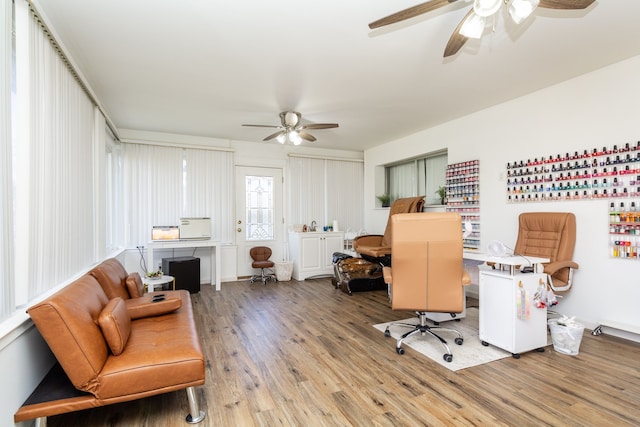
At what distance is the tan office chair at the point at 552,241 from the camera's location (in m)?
3.09

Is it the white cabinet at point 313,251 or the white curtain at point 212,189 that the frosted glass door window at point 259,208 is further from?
→ the white cabinet at point 313,251

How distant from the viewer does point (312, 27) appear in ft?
8.00

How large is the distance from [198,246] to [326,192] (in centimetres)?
281

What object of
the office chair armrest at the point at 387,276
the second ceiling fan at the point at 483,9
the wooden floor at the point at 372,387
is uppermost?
the second ceiling fan at the point at 483,9

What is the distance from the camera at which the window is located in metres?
5.32

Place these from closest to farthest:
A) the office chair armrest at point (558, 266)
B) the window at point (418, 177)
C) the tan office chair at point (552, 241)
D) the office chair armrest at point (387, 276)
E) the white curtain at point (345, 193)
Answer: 1. the office chair armrest at point (387, 276)
2. the office chair armrest at point (558, 266)
3. the tan office chair at point (552, 241)
4. the window at point (418, 177)
5. the white curtain at point (345, 193)

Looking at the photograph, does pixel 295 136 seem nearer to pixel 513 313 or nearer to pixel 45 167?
pixel 45 167

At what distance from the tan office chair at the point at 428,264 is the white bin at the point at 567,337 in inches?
36.7

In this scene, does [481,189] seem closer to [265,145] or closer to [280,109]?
[280,109]

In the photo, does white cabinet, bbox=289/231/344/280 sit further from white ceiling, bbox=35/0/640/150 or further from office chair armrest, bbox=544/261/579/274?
office chair armrest, bbox=544/261/579/274

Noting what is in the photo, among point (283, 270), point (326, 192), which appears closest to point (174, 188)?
point (283, 270)

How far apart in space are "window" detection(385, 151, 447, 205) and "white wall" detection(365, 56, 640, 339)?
73 centimetres

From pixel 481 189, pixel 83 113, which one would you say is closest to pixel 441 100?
pixel 481 189

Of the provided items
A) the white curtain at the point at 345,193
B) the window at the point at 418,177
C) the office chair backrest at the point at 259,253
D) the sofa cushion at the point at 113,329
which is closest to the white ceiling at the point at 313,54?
the window at the point at 418,177
